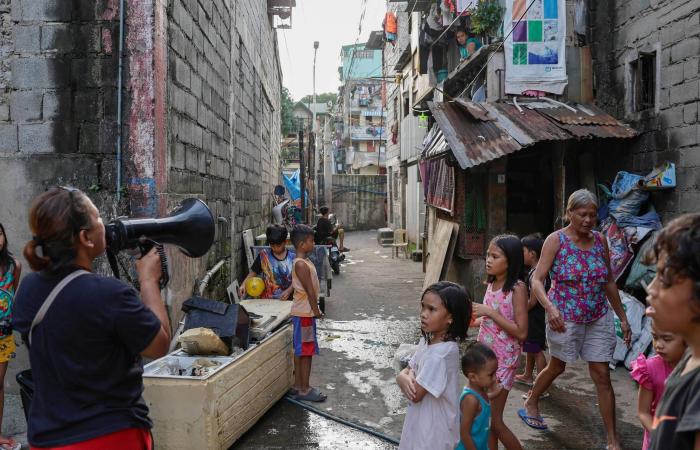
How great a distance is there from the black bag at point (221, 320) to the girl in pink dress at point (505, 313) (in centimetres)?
188

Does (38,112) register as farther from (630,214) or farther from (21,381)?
(630,214)

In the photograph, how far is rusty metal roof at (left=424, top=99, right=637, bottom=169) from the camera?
267 inches

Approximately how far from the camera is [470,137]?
7203mm

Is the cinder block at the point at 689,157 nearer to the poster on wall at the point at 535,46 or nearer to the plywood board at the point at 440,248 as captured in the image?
the poster on wall at the point at 535,46

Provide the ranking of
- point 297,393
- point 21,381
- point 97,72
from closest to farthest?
point 21,381 → point 97,72 → point 297,393

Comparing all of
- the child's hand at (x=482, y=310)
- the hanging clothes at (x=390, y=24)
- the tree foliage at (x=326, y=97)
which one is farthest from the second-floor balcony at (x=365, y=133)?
the child's hand at (x=482, y=310)

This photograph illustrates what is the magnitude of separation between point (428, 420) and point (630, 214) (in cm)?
478

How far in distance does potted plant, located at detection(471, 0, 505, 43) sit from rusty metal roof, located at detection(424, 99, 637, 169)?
1403 mm

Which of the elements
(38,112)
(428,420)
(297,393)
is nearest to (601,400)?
(428,420)

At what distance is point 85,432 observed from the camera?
1.83 metres

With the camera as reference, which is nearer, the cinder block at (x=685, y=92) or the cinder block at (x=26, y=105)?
the cinder block at (x=26, y=105)

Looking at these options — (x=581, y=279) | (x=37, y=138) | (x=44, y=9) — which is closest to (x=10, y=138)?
(x=37, y=138)

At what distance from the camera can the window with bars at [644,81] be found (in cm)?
662

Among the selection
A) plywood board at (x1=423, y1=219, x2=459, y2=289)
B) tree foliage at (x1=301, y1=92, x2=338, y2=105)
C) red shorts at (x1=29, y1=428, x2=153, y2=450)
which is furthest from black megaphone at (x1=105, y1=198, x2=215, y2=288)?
tree foliage at (x1=301, y1=92, x2=338, y2=105)
